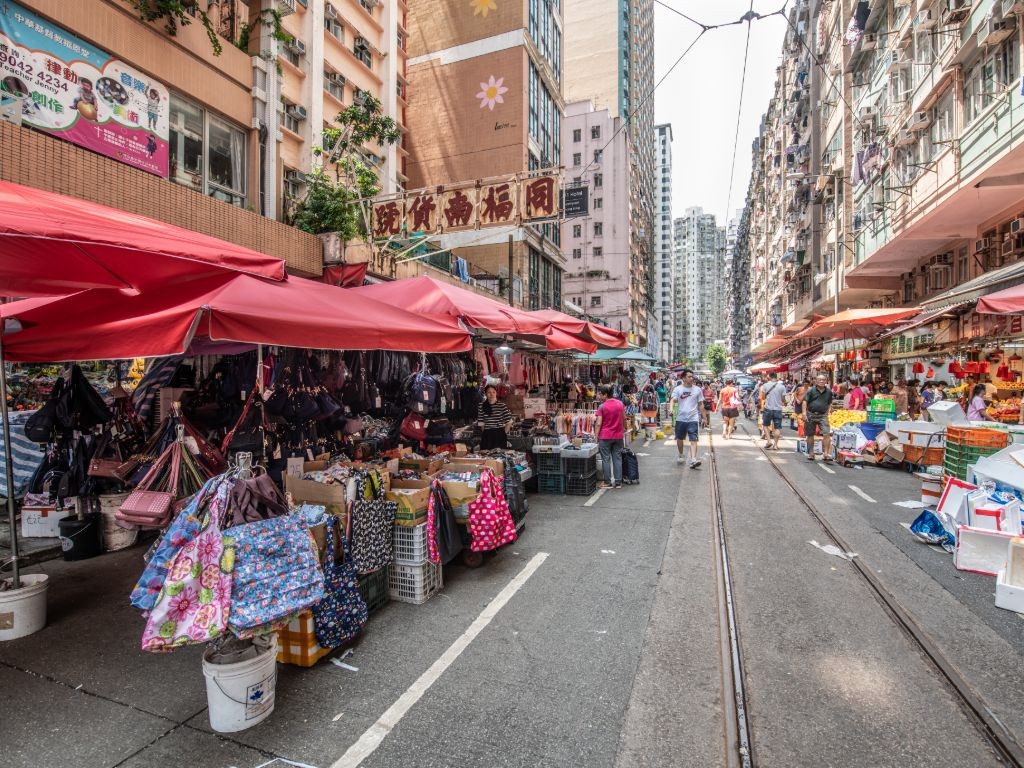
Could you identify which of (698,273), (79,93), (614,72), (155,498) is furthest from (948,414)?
(698,273)

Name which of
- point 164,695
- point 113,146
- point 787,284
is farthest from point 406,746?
point 787,284

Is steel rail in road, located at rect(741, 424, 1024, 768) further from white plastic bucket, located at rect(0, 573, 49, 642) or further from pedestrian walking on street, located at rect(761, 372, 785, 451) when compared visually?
pedestrian walking on street, located at rect(761, 372, 785, 451)

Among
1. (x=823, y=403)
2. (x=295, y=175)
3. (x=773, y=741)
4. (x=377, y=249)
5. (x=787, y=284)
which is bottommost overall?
(x=773, y=741)

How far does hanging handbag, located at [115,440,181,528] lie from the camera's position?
14.0ft

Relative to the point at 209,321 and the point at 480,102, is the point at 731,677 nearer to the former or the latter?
the point at 209,321

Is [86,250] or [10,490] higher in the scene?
[86,250]

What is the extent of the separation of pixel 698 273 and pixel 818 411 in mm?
176997

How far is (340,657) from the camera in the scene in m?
3.83

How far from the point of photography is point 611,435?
31.5ft

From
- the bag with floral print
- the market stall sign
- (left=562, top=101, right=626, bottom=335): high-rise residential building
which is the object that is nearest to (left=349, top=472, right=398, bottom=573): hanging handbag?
the bag with floral print

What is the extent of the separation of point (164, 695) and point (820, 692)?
4279 mm

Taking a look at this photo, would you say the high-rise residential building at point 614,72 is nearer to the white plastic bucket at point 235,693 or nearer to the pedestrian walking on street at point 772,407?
the pedestrian walking on street at point 772,407

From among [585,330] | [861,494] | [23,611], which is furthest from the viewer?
[585,330]

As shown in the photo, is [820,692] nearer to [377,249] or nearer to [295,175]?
[377,249]
